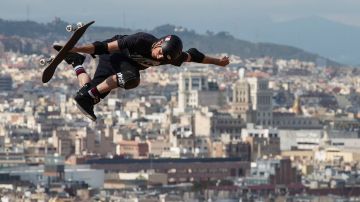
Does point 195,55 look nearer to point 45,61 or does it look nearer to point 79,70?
point 79,70

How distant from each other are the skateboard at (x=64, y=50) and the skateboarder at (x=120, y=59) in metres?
0.05

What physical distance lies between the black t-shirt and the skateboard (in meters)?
0.25

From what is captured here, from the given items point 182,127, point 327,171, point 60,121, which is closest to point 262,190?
point 327,171

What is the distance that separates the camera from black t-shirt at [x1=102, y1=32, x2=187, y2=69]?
10148 millimetres

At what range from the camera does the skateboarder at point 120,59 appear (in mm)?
10070

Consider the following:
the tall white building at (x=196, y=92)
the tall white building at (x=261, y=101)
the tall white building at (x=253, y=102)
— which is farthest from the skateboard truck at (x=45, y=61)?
the tall white building at (x=196, y=92)

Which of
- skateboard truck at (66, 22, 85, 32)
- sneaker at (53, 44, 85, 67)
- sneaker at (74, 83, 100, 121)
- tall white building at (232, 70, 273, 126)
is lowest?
→ sneaker at (74, 83, 100, 121)

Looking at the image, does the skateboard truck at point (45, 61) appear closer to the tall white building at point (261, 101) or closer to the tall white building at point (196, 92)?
the tall white building at point (261, 101)

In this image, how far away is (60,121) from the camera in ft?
397

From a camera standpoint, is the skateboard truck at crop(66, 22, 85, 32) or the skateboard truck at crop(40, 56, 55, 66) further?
the skateboard truck at crop(40, 56, 55, 66)

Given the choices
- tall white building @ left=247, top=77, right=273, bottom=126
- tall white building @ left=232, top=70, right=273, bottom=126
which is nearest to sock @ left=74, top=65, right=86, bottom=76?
tall white building @ left=232, top=70, right=273, bottom=126

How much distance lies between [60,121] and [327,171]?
101ft

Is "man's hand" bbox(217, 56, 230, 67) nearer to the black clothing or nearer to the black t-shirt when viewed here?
the black clothing

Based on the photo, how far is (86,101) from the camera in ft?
34.1
